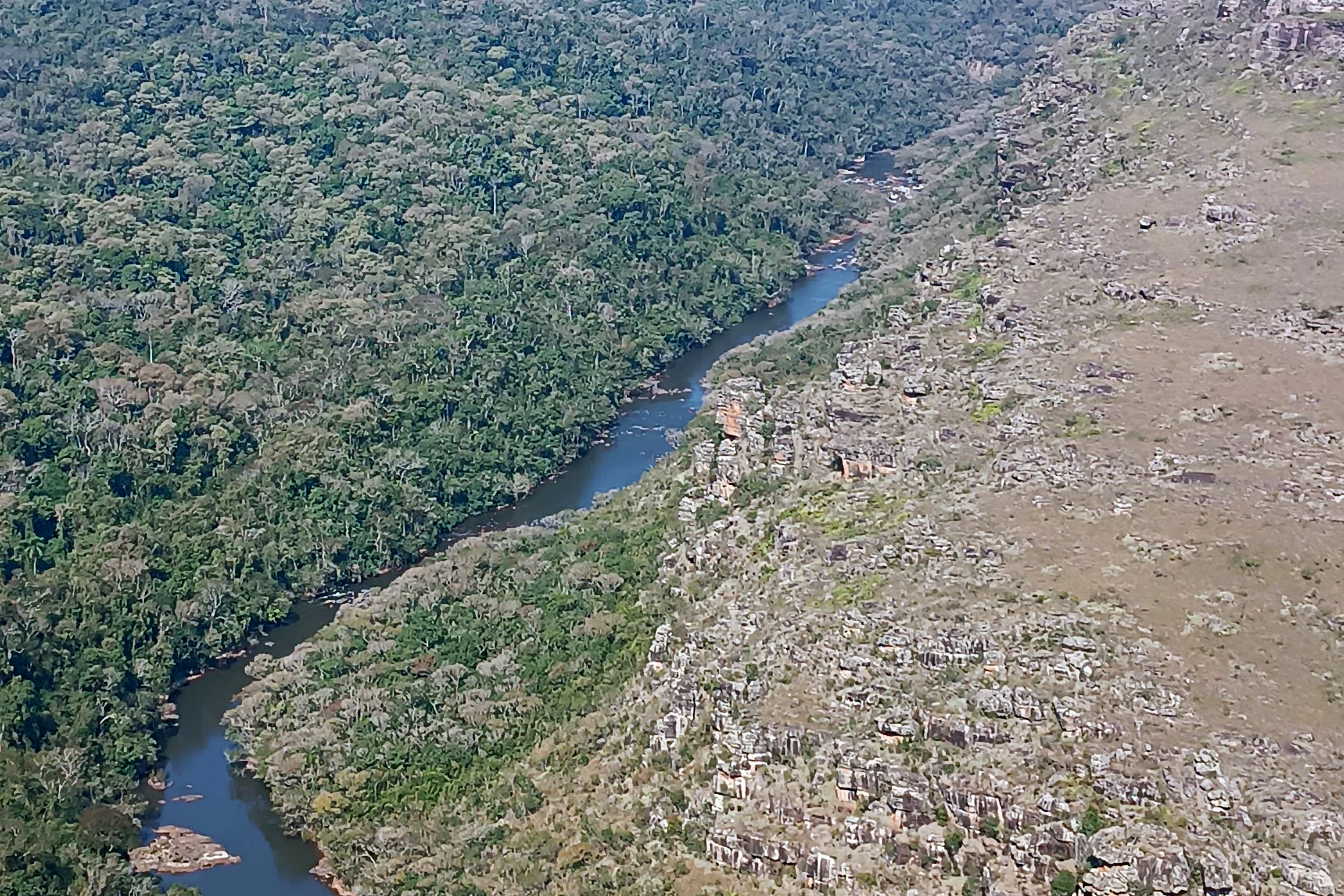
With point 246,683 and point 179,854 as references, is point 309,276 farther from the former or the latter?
point 179,854

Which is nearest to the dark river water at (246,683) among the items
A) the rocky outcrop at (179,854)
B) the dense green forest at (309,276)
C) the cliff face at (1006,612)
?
the rocky outcrop at (179,854)

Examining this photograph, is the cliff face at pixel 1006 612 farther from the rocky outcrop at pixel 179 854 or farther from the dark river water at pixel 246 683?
the rocky outcrop at pixel 179 854

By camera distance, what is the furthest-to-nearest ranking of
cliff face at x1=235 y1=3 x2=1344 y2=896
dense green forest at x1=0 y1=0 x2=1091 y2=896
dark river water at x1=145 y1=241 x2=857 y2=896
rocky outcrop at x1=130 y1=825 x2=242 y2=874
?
dense green forest at x1=0 y1=0 x2=1091 y2=896 < dark river water at x1=145 y1=241 x2=857 y2=896 < rocky outcrop at x1=130 y1=825 x2=242 y2=874 < cliff face at x1=235 y1=3 x2=1344 y2=896

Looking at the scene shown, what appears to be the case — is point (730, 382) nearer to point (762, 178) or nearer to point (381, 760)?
point (381, 760)

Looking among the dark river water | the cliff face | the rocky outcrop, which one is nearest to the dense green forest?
the rocky outcrop

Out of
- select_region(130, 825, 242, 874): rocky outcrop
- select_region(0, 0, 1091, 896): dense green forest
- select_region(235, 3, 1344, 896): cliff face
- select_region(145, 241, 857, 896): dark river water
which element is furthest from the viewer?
select_region(0, 0, 1091, 896): dense green forest

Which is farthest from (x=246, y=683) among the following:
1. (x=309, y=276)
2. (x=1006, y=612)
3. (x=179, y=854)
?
(x=309, y=276)

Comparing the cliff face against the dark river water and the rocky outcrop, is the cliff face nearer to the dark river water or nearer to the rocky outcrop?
the dark river water

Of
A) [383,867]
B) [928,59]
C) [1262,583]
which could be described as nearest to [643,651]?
[383,867]
